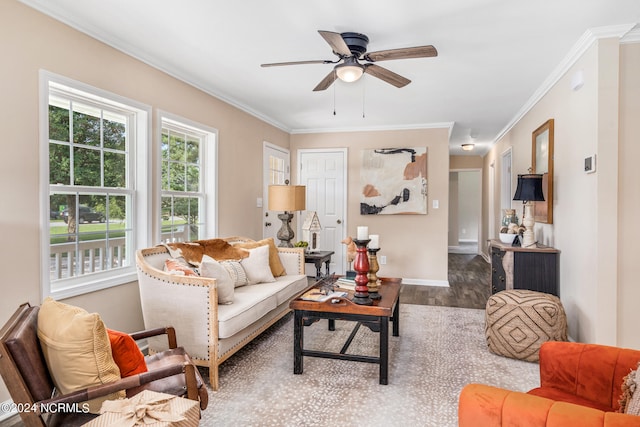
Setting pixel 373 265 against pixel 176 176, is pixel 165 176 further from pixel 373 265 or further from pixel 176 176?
pixel 373 265

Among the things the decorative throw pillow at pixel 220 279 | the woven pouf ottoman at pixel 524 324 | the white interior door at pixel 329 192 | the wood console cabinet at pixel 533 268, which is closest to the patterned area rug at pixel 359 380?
the woven pouf ottoman at pixel 524 324

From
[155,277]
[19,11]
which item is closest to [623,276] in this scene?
[155,277]

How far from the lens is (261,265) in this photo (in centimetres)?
373

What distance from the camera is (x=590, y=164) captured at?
2.88 m

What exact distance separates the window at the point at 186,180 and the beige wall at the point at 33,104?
0.76ft

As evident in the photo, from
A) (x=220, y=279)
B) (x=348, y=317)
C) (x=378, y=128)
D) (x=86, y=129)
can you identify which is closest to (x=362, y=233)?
(x=348, y=317)

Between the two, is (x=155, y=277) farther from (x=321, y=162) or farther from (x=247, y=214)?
(x=321, y=162)

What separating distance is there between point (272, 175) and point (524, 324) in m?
3.93

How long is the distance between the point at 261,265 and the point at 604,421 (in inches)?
119

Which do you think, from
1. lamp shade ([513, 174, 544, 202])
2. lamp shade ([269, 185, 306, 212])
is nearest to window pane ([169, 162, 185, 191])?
lamp shade ([269, 185, 306, 212])

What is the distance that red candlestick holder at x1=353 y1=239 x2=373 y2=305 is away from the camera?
273 centimetres

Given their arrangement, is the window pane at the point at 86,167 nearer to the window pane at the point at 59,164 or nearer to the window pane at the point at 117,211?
the window pane at the point at 59,164

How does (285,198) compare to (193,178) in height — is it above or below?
below

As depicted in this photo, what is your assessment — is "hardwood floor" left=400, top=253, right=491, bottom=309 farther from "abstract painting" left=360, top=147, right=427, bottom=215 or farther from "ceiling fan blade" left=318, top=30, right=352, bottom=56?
"ceiling fan blade" left=318, top=30, right=352, bottom=56
